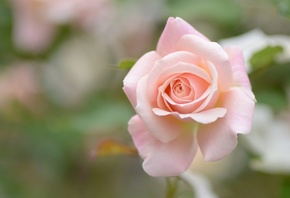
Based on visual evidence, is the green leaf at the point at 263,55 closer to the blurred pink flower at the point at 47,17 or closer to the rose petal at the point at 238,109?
the rose petal at the point at 238,109

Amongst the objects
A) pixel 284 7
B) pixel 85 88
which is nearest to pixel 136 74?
pixel 284 7

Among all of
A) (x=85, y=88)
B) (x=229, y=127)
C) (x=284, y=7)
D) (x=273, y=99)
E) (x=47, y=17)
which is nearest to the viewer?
(x=229, y=127)

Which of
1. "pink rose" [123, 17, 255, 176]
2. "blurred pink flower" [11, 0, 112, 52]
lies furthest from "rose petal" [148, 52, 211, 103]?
"blurred pink flower" [11, 0, 112, 52]

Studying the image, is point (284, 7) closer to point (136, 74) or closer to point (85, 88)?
point (136, 74)

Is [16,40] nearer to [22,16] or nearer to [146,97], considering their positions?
[22,16]

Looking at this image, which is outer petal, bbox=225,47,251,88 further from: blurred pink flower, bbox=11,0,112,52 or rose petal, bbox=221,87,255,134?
blurred pink flower, bbox=11,0,112,52

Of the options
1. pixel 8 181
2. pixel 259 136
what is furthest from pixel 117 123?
pixel 8 181

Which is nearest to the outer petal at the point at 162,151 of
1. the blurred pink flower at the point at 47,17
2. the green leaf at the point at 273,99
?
the green leaf at the point at 273,99
